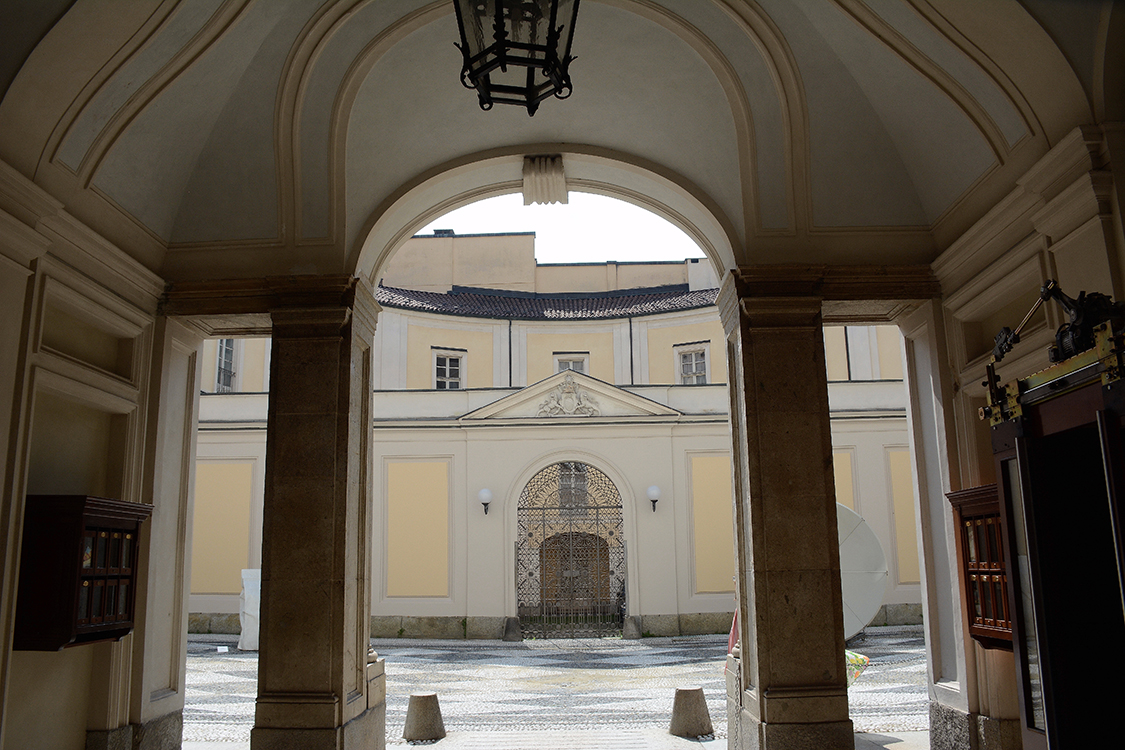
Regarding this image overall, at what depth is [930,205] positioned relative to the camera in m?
7.45

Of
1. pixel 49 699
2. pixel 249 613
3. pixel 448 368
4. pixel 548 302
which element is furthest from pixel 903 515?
pixel 49 699

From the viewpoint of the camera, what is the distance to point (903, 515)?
68.0 ft

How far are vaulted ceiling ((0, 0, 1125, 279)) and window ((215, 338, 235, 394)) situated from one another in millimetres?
18262

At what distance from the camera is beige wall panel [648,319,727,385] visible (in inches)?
1040

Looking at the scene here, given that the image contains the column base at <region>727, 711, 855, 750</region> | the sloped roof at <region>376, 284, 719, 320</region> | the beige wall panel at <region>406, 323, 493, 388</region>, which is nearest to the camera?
the column base at <region>727, 711, 855, 750</region>

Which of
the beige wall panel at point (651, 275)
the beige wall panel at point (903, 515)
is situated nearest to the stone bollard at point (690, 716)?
the beige wall panel at point (903, 515)

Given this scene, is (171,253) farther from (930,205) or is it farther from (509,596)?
(509,596)

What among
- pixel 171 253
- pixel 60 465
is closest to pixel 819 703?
pixel 60 465

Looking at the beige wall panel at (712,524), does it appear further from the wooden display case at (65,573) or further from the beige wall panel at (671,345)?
the wooden display case at (65,573)

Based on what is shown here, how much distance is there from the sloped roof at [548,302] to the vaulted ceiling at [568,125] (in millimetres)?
18690

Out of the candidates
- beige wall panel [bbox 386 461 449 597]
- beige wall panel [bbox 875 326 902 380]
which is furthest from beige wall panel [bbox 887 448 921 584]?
beige wall panel [bbox 386 461 449 597]

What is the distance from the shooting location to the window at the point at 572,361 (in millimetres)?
27734

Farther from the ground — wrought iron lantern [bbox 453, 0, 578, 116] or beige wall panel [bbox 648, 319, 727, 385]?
→ beige wall panel [bbox 648, 319, 727, 385]

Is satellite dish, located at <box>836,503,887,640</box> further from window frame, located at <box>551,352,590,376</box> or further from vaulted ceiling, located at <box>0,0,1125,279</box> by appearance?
window frame, located at <box>551,352,590,376</box>
